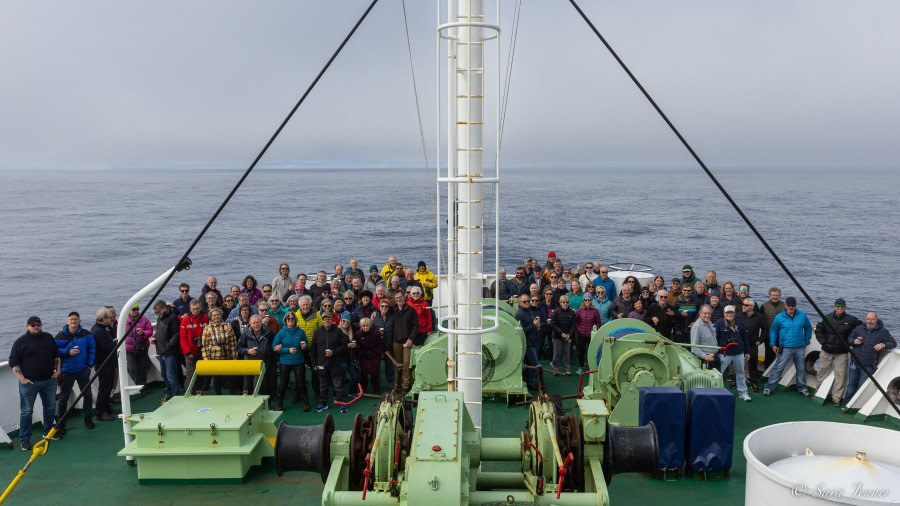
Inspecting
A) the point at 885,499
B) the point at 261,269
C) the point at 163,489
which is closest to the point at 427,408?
the point at 885,499

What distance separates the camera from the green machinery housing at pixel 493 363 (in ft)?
30.9

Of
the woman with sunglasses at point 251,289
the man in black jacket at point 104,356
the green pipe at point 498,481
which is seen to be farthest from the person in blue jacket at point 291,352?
the green pipe at point 498,481

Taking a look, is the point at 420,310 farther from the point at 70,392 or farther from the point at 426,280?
the point at 70,392

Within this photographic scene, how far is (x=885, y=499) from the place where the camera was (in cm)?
377

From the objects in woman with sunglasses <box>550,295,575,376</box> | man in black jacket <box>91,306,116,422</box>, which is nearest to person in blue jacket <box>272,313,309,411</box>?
man in black jacket <box>91,306,116,422</box>

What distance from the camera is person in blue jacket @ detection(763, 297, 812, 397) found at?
987cm

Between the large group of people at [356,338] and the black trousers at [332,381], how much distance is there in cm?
2

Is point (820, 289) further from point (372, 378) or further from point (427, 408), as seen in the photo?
point (427, 408)

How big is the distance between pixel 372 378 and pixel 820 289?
24926 millimetres

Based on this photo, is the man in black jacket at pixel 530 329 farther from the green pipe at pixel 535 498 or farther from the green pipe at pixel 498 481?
the green pipe at pixel 535 498

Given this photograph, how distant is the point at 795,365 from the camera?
33.4ft

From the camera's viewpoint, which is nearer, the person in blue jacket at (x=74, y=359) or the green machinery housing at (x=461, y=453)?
the green machinery housing at (x=461, y=453)

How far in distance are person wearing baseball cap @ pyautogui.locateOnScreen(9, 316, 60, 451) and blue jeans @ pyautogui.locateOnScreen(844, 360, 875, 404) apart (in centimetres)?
999

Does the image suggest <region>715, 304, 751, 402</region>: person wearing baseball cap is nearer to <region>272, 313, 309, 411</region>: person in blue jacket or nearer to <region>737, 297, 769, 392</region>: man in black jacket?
<region>737, 297, 769, 392</region>: man in black jacket
